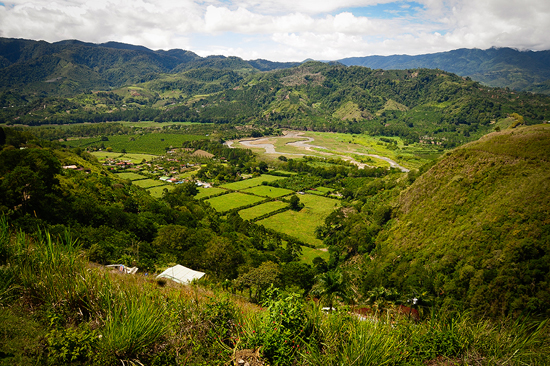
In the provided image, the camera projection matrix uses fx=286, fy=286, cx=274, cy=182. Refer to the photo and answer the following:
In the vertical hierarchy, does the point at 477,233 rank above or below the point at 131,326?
below

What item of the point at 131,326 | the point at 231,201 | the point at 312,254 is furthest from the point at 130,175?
the point at 131,326

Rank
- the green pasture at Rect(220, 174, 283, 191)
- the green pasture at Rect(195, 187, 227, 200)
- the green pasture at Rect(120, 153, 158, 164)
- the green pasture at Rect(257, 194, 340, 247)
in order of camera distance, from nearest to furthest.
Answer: the green pasture at Rect(257, 194, 340, 247)
the green pasture at Rect(195, 187, 227, 200)
the green pasture at Rect(220, 174, 283, 191)
the green pasture at Rect(120, 153, 158, 164)

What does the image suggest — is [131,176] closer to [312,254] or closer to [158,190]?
[158,190]

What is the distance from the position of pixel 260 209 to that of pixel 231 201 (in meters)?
9.75

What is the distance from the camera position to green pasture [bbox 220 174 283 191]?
8906cm

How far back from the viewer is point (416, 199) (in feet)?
164

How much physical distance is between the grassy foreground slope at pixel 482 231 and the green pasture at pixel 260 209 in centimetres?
2931

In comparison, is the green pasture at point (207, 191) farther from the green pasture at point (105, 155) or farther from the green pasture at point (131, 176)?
the green pasture at point (105, 155)

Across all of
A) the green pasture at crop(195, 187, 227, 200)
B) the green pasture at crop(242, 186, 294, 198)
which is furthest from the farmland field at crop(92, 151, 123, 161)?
the green pasture at crop(242, 186, 294, 198)

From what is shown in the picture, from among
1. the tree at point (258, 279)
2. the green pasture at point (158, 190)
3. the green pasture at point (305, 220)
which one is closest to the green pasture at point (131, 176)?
the green pasture at point (158, 190)

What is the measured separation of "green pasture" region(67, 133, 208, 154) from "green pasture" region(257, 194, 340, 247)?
9487 centimetres

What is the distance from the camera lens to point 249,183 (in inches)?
3698

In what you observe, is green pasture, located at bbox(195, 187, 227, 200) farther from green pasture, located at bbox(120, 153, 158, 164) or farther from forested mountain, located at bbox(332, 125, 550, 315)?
green pasture, located at bbox(120, 153, 158, 164)

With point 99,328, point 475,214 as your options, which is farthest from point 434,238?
point 99,328
